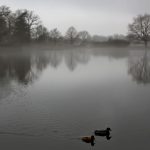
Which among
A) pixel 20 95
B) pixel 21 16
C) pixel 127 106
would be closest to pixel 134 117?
pixel 127 106

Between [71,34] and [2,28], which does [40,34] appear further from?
[71,34]

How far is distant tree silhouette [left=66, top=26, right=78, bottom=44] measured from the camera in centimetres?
10325

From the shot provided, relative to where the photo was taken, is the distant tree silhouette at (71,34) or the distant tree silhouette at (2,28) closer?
the distant tree silhouette at (2,28)

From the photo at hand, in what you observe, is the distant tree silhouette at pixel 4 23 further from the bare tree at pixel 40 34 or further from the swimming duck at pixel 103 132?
the swimming duck at pixel 103 132

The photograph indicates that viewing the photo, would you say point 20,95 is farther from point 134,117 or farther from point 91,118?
point 134,117

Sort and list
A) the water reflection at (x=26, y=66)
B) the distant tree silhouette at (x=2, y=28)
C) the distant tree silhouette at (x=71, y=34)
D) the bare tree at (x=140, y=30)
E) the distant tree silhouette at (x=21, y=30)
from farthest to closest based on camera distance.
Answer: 1. the distant tree silhouette at (x=71, y=34)
2. the bare tree at (x=140, y=30)
3. the distant tree silhouette at (x=21, y=30)
4. the distant tree silhouette at (x=2, y=28)
5. the water reflection at (x=26, y=66)

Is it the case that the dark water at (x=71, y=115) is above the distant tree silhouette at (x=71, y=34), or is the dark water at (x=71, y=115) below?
below

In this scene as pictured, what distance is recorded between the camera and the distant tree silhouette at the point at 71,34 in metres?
103

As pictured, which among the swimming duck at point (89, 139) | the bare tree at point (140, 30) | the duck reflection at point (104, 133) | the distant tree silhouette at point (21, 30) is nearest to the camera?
the swimming duck at point (89, 139)

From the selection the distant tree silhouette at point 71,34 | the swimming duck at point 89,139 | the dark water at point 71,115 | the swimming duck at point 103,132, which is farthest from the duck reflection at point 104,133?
the distant tree silhouette at point 71,34

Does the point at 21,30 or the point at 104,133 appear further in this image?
the point at 21,30

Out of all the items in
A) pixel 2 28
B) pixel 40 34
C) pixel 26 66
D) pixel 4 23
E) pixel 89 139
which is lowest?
pixel 89 139

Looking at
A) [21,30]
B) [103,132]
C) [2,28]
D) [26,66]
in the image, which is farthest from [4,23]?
[103,132]

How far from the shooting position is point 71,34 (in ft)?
343
